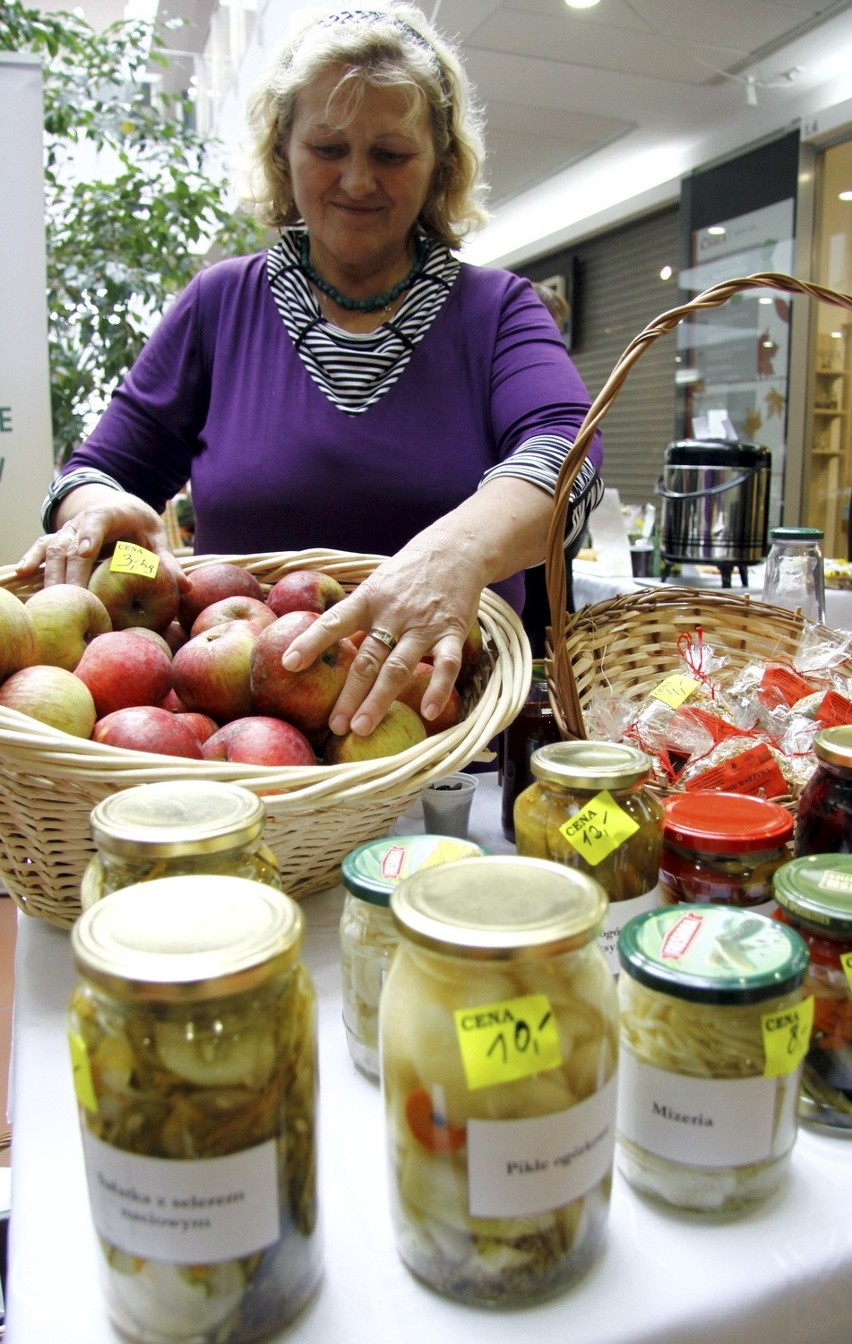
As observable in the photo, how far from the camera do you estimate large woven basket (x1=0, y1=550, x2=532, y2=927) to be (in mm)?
649

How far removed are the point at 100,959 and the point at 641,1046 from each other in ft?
0.92

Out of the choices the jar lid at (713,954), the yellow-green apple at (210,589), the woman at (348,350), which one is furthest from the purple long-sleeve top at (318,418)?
the jar lid at (713,954)

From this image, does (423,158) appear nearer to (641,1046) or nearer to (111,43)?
(641,1046)

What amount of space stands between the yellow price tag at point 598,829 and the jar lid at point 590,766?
0.02 meters

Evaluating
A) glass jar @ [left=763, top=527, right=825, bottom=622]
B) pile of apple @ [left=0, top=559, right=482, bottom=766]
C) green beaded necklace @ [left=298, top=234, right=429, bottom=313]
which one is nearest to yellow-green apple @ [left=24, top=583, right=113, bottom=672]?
pile of apple @ [left=0, top=559, right=482, bottom=766]

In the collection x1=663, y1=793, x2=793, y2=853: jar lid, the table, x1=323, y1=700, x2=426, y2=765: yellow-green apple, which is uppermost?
x1=323, y1=700, x2=426, y2=765: yellow-green apple

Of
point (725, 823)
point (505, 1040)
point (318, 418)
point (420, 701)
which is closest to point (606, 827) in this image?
point (725, 823)

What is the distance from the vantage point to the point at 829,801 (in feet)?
2.23

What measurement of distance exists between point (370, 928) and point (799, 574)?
4.22ft

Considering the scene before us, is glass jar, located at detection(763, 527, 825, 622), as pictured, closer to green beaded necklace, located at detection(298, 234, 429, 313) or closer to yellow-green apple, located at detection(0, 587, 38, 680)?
green beaded necklace, located at detection(298, 234, 429, 313)

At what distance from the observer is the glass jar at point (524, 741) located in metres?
0.98

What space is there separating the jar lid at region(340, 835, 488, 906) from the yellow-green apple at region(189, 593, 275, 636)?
0.37m

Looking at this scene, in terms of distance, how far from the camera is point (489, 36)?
374cm

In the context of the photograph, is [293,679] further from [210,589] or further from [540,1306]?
[540,1306]
